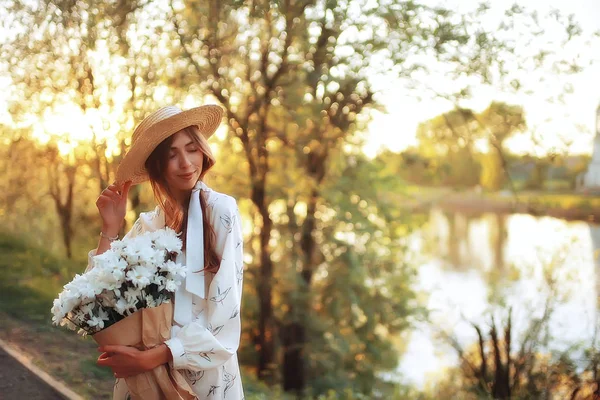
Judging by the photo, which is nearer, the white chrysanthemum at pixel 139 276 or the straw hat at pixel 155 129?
the white chrysanthemum at pixel 139 276

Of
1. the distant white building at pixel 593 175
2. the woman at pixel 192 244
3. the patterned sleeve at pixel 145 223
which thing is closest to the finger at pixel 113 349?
the woman at pixel 192 244

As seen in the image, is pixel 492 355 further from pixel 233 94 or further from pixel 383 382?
pixel 233 94

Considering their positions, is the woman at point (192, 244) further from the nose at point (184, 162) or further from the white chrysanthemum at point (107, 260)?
the white chrysanthemum at point (107, 260)

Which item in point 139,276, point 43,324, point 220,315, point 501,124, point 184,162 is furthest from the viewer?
point 501,124

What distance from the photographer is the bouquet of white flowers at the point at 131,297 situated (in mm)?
1188

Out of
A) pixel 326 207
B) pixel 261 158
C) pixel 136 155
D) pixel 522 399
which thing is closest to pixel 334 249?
pixel 326 207

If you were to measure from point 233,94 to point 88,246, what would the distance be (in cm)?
196

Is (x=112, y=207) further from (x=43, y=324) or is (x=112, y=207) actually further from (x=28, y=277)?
(x=28, y=277)

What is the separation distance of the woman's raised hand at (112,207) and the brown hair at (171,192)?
0.09 metres

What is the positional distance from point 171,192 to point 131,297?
1.22 ft

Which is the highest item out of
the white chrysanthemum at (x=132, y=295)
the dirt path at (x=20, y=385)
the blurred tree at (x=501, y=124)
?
the blurred tree at (x=501, y=124)

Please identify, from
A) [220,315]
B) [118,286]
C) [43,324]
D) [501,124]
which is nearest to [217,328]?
[220,315]

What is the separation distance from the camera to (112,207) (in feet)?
4.99

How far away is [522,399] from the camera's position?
472 centimetres
